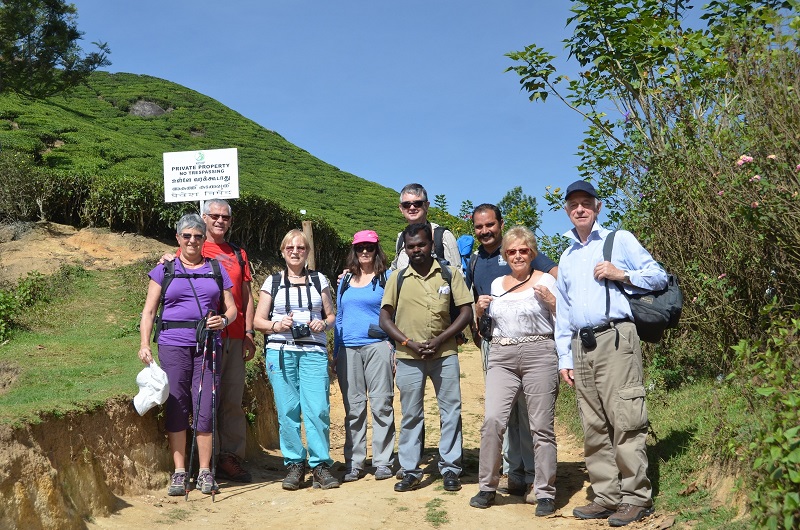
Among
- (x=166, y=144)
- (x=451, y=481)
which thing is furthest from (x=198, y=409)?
(x=166, y=144)

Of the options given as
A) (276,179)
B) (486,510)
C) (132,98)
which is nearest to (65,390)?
(486,510)

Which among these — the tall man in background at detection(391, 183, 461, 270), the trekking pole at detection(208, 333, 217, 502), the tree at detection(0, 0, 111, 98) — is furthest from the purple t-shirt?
the tree at detection(0, 0, 111, 98)

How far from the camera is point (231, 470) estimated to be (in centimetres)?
640

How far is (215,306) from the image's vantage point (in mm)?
5930

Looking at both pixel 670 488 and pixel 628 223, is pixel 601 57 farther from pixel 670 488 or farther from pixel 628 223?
pixel 670 488

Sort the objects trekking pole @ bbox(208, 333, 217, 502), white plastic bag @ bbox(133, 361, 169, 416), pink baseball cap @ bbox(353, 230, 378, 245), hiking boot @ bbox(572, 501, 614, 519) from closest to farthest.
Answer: hiking boot @ bbox(572, 501, 614, 519) < white plastic bag @ bbox(133, 361, 169, 416) < trekking pole @ bbox(208, 333, 217, 502) < pink baseball cap @ bbox(353, 230, 378, 245)

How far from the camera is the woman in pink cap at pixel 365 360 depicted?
20.3 ft

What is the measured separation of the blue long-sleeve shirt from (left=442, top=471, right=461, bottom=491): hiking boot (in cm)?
121

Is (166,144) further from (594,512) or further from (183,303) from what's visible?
(594,512)

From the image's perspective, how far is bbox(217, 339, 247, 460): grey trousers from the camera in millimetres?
6383

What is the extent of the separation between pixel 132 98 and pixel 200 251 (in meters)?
33.4

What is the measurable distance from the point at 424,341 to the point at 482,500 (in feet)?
4.08

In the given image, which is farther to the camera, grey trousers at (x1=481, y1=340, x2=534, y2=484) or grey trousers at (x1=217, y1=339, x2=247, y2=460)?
grey trousers at (x1=217, y1=339, x2=247, y2=460)

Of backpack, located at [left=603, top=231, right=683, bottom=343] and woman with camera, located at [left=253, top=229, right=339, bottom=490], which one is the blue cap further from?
woman with camera, located at [left=253, top=229, right=339, bottom=490]
